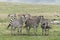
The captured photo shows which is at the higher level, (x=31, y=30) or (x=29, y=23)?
(x=29, y=23)

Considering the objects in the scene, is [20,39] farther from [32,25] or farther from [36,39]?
[32,25]

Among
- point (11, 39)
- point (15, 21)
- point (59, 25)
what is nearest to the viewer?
point (11, 39)

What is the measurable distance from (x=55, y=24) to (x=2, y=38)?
14.3m

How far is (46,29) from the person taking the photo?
95.7ft

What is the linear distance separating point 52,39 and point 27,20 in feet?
21.9

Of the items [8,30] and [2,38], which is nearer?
[2,38]

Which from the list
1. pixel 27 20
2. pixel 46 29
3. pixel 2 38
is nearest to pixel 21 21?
pixel 27 20

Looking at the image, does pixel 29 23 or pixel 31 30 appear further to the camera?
pixel 31 30

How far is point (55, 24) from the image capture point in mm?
36938

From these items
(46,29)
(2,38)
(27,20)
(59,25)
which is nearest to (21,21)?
(27,20)

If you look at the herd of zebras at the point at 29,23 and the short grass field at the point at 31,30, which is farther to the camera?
the herd of zebras at the point at 29,23

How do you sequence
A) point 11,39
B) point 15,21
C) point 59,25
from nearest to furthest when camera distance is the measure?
1. point 11,39
2. point 15,21
3. point 59,25

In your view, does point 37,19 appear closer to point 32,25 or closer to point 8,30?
point 32,25

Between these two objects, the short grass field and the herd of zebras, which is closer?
the short grass field
